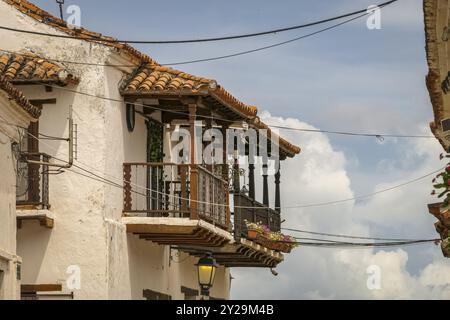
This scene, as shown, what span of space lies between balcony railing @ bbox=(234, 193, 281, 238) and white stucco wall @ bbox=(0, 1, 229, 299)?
12.4 feet

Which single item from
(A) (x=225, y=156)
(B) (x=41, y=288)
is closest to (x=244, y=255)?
(A) (x=225, y=156)

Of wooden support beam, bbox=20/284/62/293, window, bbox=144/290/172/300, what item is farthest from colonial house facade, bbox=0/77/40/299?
window, bbox=144/290/172/300

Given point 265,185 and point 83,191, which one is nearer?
point 83,191

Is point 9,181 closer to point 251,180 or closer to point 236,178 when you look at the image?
point 236,178

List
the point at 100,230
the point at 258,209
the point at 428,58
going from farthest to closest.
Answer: the point at 258,209
the point at 100,230
the point at 428,58

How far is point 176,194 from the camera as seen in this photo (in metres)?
32.1

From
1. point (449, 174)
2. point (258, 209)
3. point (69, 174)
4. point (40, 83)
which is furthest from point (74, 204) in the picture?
point (449, 174)

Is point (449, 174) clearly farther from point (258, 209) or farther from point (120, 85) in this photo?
point (258, 209)

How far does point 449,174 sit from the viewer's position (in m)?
22.3

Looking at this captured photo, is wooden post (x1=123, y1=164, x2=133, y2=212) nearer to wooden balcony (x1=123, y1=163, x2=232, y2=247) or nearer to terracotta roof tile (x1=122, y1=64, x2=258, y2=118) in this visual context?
wooden balcony (x1=123, y1=163, x2=232, y2=247)

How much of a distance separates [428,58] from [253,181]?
11336mm

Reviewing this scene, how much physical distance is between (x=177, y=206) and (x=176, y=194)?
0.71 metres

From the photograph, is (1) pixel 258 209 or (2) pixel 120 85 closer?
(2) pixel 120 85

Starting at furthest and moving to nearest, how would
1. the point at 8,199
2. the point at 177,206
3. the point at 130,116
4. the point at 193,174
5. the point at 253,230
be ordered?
the point at 253,230 < the point at 177,206 < the point at 130,116 < the point at 193,174 < the point at 8,199
